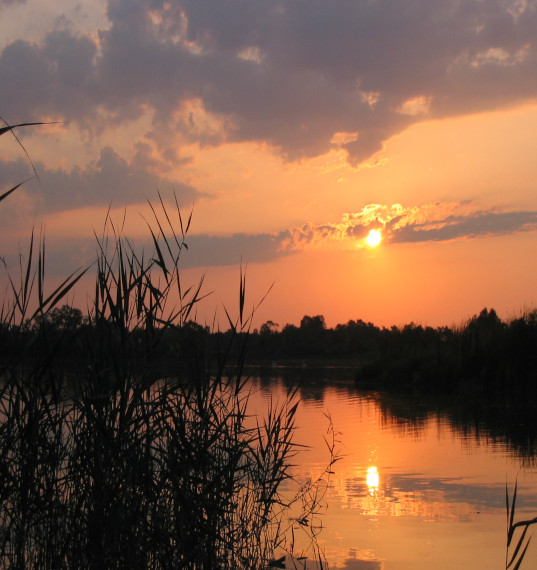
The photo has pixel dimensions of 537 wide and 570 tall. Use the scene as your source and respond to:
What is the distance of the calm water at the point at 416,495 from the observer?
466cm

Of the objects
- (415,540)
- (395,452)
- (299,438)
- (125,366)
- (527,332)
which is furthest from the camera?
(527,332)

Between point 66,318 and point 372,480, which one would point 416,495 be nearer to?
point 372,480

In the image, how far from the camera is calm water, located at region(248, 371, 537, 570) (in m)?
4.66

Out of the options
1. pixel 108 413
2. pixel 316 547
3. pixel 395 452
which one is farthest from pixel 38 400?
pixel 395 452

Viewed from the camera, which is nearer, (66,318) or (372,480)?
(66,318)

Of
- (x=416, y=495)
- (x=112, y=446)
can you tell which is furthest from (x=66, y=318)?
(x=416, y=495)

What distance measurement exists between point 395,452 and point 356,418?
11.2 ft

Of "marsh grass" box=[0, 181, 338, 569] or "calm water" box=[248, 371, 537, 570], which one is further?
"calm water" box=[248, 371, 537, 570]

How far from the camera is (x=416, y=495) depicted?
6285mm

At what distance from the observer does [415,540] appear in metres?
4.96

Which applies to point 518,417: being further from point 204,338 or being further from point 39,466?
point 39,466

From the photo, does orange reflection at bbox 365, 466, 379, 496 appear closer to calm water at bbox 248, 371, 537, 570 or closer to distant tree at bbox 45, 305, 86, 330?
calm water at bbox 248, 371, 537, 570

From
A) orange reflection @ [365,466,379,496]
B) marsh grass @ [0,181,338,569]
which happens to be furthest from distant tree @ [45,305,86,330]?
orange reflection @ [365,466,379,496]

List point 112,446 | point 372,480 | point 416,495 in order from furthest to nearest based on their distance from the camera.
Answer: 1. point 372,480
2. point 416,495
3. point 112,446
